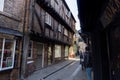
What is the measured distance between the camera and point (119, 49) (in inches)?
98.3

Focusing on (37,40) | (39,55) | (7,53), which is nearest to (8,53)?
(7,53)

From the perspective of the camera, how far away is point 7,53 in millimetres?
7789

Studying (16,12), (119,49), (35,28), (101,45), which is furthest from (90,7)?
(35,28)

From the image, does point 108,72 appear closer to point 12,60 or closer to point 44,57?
point 12,60

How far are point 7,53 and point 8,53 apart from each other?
3.8 inches

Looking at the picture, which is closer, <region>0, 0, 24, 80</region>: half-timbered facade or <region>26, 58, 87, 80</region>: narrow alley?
<region>0, 0, 24, 80</region>: half-timbered facade

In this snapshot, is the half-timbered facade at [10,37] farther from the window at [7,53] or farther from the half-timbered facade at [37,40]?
the half-timbered facade at [37,40]

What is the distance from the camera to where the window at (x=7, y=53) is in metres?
7.32

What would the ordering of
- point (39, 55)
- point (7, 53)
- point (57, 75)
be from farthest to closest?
point (39, 55)
point (57, 75)
point (7, 53)

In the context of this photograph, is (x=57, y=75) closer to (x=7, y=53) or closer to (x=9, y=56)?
(x=9, y=56)

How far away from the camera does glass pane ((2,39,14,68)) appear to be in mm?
7549

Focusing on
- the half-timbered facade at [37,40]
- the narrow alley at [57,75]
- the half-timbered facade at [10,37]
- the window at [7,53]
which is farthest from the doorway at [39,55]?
the window at [7,53]

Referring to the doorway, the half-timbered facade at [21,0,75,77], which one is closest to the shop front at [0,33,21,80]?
the half-timbered facade at [21,0,75,77]

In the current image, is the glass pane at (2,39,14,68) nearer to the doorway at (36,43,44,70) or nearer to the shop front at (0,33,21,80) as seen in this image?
the shop front at (0,33,21,80)
